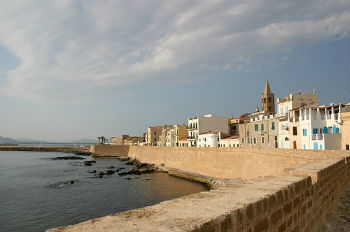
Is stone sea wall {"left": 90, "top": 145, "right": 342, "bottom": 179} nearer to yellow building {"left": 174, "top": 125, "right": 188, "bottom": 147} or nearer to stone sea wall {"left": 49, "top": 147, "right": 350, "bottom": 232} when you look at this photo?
stone sea wall {"left": 49, "top": 147, "right": 350, "bottom": 232}

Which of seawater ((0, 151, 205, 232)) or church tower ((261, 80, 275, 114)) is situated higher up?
church tower ((261, 80, 275, 114))

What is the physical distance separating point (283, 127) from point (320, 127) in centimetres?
784

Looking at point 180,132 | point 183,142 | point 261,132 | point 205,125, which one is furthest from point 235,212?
point 180,132

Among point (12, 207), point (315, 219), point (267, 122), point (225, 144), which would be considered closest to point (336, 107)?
point (267, 122)

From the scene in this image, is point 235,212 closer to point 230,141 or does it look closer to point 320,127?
point 320,127

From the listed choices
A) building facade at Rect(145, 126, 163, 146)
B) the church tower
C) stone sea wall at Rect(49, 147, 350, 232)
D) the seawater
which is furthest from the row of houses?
stone sea wall at Rect(49, 147, 350, 232)

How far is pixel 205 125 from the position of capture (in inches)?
2402

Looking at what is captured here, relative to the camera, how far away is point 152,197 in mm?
28000

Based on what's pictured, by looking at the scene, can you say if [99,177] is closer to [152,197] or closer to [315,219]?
[152,197]

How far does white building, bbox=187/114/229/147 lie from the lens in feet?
199

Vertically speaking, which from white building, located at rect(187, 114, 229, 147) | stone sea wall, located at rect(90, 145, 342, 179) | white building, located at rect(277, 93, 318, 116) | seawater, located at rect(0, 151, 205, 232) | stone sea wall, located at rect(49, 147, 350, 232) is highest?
white building, located at rect(277, 93, 318, 116)

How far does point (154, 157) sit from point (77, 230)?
2303 inches

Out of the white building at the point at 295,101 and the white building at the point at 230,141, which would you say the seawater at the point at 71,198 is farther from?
the white building at the point at 295,101

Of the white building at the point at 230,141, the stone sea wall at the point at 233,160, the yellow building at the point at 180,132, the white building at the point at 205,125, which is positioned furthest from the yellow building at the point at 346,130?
the yellow building at the point at 180,132
